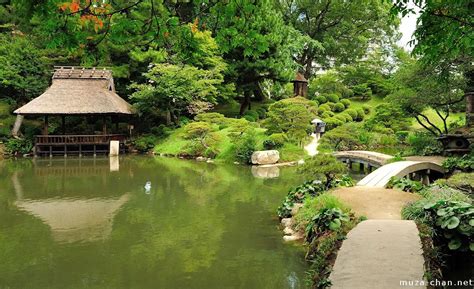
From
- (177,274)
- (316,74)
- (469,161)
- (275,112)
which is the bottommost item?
(177,274)

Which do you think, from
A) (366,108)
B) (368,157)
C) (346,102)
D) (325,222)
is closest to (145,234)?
(325,222)

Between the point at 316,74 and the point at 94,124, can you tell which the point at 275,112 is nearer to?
the point at 94,124

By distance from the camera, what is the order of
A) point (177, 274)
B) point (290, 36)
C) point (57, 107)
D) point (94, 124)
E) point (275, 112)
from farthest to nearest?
1. point (290, 36)
2. point (94, 124)
3. point (57, 107)
4. point (275, 112)
5. point (177, 274)

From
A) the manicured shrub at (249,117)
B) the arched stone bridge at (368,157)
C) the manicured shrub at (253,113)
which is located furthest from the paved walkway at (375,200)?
the manicured shrub at (253,113)

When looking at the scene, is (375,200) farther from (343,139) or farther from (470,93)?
(343,139)

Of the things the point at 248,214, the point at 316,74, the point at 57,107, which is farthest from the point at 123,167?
the point at 316,74

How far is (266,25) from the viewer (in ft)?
72.2

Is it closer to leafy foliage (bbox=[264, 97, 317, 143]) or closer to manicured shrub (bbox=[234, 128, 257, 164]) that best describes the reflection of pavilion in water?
manicured shrub (bbox=[234, 128, 257, 164])

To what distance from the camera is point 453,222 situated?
5379 millimetres

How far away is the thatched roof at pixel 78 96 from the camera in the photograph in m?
20.5

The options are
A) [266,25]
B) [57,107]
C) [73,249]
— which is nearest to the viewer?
[73,249]

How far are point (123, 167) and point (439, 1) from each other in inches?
571

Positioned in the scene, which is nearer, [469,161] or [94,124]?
[469,161]

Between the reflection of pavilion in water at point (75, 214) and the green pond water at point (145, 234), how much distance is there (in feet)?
0.07
